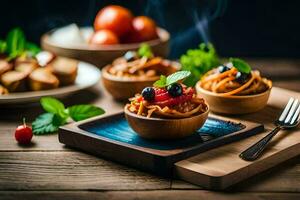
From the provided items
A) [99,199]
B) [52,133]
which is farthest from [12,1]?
[99,199]

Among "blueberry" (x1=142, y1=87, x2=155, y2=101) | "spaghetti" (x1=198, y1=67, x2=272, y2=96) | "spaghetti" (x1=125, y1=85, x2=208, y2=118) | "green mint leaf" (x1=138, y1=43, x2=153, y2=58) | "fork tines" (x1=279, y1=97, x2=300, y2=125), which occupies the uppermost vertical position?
"blueberry" (x1=142, y1=87, x2=155, y2=101)

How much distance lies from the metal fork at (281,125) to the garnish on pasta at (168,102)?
0.18 m

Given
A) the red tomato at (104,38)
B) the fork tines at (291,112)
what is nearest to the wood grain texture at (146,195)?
the fork tines at (291,112)

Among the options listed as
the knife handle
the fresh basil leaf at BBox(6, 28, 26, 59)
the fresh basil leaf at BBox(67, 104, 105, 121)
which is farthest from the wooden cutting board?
the fresh basil leaf at BBox(6, 28, 26, 59)

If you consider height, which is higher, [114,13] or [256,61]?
[114,13]

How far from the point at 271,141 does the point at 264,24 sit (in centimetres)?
155

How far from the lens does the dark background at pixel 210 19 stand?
3432 millimetres

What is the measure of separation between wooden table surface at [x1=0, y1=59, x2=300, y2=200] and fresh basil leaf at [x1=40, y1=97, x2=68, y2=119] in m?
0.11

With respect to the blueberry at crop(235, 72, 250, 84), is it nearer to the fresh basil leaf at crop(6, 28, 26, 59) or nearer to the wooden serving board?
the wooden serving board

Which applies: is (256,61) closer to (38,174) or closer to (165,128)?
(165,128)

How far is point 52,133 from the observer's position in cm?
218

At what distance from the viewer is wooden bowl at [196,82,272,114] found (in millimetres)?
2225

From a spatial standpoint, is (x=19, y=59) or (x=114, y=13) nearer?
(x=19, y=59)

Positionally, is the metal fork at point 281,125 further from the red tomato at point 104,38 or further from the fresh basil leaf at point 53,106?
the red tomato at point 104,38
